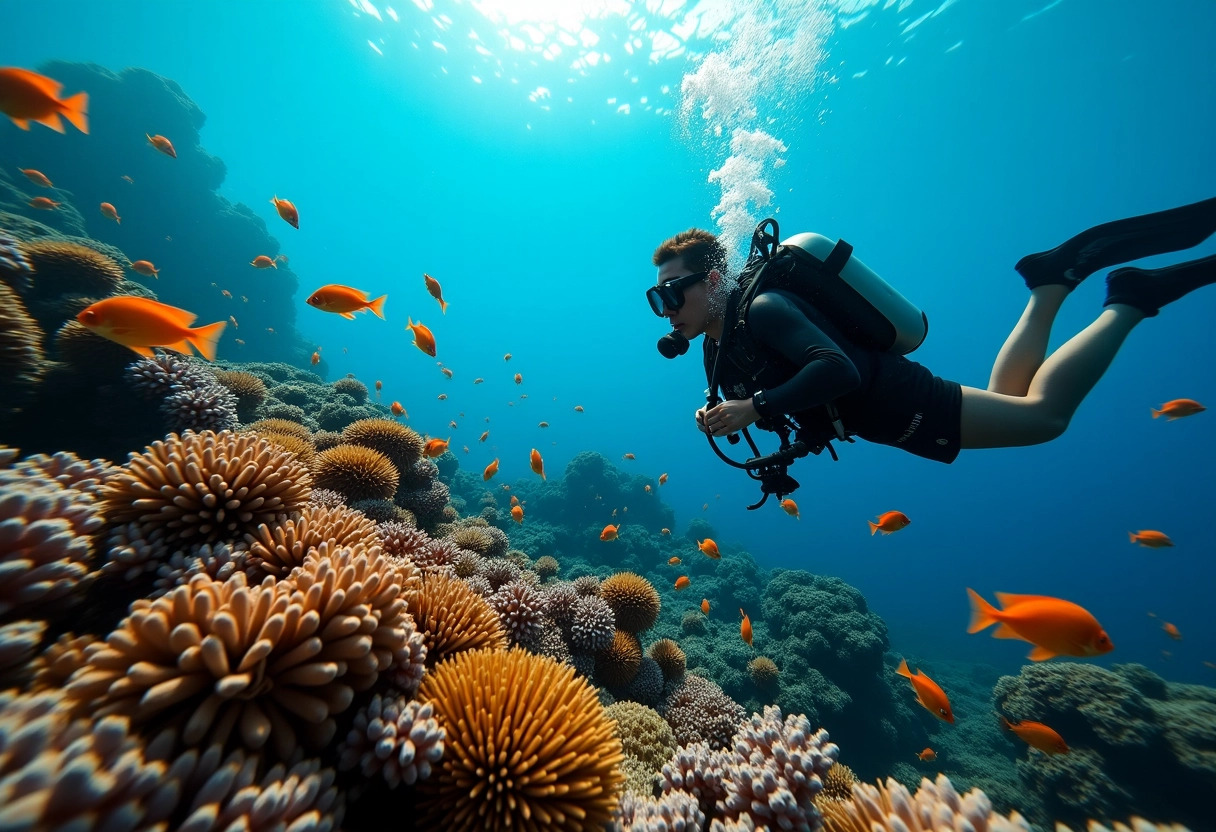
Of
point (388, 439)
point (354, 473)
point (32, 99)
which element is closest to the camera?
point (32, 99)

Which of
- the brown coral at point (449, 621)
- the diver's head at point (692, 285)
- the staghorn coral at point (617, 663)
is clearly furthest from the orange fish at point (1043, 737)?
the brown coral at point (449, 621)

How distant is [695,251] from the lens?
197 inches

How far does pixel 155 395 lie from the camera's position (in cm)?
416

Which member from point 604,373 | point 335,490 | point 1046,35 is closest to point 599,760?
point 335,490

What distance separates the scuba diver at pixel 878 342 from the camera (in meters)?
3.75

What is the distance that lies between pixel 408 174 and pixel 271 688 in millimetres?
97503

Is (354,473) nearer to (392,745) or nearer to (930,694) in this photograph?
(392,745)

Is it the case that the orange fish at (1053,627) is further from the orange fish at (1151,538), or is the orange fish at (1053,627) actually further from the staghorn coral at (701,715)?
the orange fish at (1151,538)

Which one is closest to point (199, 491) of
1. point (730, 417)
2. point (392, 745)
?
point (392, 745)

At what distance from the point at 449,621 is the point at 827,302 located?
468cm

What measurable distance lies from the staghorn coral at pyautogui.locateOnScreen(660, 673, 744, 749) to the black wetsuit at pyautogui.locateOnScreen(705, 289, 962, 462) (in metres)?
3.18

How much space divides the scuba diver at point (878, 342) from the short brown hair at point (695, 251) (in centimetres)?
3

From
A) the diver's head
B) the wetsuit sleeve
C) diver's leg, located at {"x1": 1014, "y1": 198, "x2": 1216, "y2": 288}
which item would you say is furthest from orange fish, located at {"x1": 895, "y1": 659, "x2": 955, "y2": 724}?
the diver's head

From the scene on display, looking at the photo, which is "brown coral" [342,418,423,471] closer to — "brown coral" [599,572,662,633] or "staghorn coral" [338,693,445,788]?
"brown coral" [599,572,662,633]
